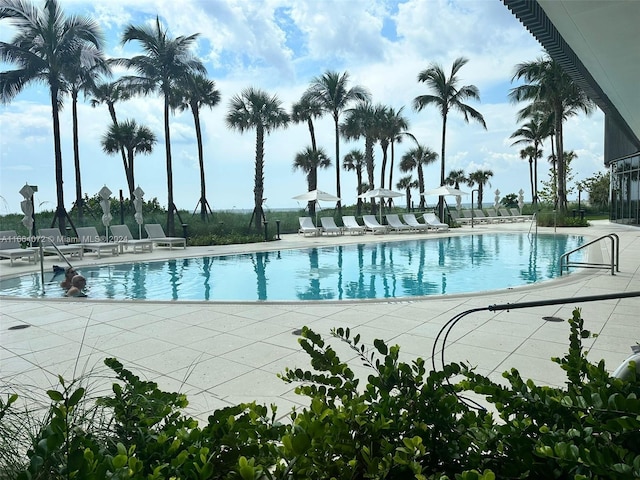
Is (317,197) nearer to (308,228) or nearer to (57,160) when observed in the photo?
(308,228)

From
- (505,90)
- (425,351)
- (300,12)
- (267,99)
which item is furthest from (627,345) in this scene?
(505,90)

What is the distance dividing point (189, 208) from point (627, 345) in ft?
69.0

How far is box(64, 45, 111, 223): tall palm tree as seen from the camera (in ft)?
53.8

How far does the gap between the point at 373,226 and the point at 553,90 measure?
457 inches

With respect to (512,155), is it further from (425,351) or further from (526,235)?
(425,351)

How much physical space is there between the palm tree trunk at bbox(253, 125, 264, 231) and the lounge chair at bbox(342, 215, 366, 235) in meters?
4.43

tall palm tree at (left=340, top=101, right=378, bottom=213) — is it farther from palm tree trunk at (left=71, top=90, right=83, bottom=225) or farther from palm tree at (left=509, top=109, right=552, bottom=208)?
palm tree trunk at (left=71, top=90, right=83, bottom=225)

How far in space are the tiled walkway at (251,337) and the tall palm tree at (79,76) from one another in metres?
12.7

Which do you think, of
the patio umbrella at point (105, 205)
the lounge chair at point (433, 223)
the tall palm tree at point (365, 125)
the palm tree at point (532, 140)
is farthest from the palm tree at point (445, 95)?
the patio umbrella at point (105, 205)

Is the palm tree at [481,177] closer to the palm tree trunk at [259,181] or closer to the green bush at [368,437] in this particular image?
the palm tree trunk at [259,181]

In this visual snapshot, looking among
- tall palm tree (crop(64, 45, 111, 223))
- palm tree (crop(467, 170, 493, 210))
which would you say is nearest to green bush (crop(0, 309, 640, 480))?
tall palm tree (crop(64, 45, 111, 223))

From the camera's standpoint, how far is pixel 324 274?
10867 millimetres

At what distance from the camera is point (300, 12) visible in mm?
8469

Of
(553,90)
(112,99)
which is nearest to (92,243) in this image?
(112,99)
